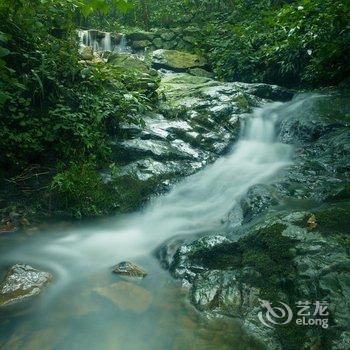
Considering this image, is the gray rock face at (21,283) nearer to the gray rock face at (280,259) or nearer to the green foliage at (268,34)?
the gray rock face at (280,259)

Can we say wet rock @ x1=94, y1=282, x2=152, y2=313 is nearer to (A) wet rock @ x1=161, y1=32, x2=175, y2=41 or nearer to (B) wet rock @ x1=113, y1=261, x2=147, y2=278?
(B) wet rock @ x1=113, y1=261, x2=147, y2=278

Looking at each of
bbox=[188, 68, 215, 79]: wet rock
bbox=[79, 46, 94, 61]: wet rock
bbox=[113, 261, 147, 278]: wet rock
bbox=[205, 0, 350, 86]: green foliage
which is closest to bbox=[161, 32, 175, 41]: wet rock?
bbox=[205, 0, 350, 86]: green foliage

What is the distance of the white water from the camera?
162 inches

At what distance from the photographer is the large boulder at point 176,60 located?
11.7 metres

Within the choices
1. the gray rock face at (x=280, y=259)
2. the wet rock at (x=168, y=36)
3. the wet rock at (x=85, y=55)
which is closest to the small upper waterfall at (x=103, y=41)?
the wet rock at (x=168, y=36)

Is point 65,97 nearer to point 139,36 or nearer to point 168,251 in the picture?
point 168,251

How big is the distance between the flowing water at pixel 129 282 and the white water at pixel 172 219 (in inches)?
0.5

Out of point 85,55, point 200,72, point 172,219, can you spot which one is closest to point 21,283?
point 172,219

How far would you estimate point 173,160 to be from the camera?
5.89m

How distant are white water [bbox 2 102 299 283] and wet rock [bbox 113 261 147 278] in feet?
0.75

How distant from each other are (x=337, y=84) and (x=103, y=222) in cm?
590

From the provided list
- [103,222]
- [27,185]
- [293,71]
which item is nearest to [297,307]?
[103,222]

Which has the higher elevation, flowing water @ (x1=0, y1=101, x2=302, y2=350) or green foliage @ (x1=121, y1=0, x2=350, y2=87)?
green foliage @ (x1=121, y1=0, x2=350, y2=87)

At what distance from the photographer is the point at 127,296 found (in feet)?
11.1
